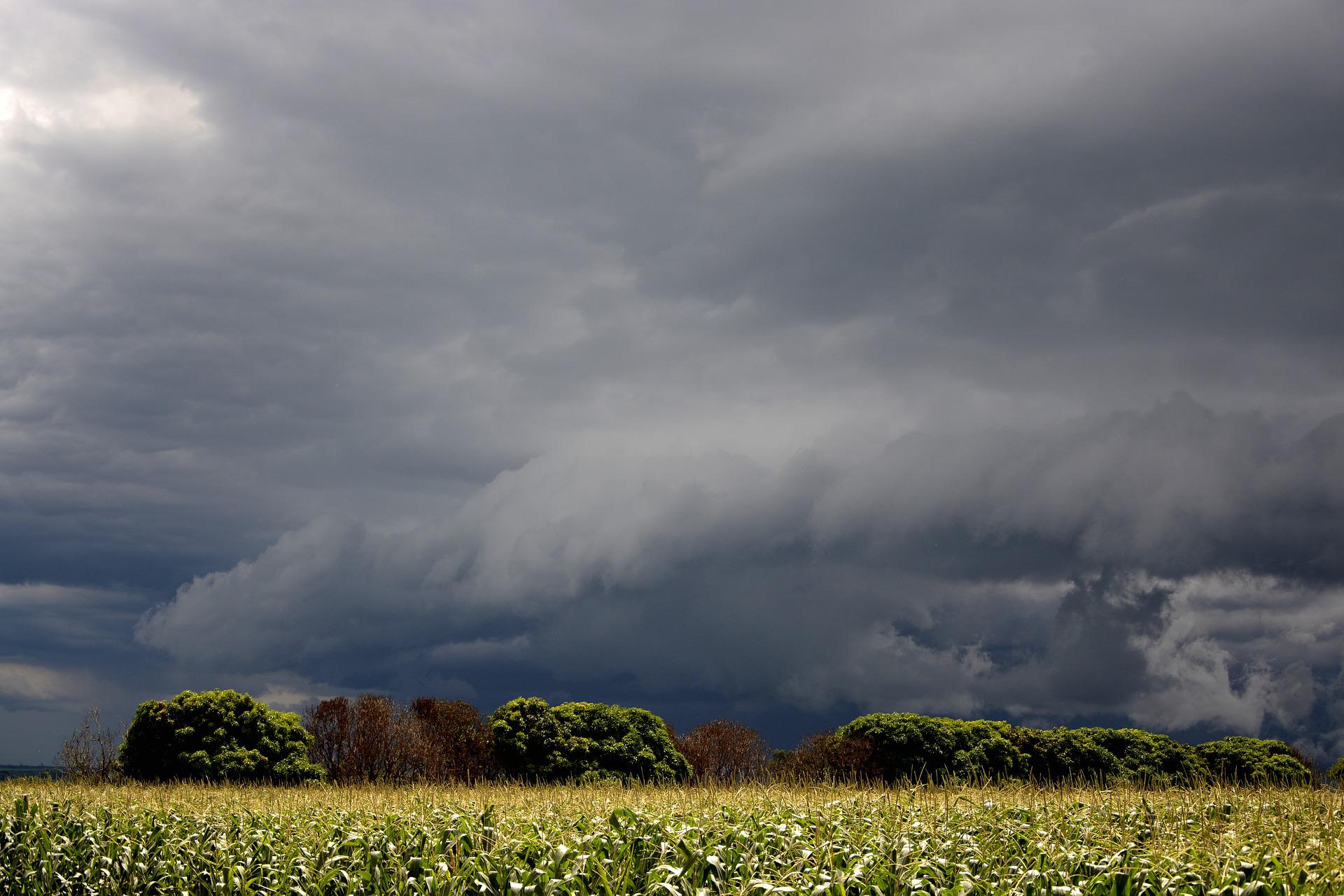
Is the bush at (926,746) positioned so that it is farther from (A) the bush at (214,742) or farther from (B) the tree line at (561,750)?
(A) the bush at (214,742)

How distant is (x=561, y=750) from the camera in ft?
103

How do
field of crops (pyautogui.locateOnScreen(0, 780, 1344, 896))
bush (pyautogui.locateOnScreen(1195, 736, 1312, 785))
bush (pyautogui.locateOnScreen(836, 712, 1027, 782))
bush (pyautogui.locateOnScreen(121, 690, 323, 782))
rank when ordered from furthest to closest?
bush (pyautogui.locateOnScreen(1195, 736, 1312, 785)) < bush (pyautogui.locateOnScreen(121, 690, 323, 782)) < bush (pyautogui.locateOnScreen(836, 712, 1027, 782)) < field of crops (pyautogui.locateOnScreen(0, 780, 1344, 896))

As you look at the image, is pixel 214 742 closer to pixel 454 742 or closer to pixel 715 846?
pixel 454 742

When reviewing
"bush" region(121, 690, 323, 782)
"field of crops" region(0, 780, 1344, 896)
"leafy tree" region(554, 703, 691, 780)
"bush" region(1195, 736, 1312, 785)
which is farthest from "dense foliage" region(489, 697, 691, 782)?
"bush" region(1195, 736, 1312, 785)

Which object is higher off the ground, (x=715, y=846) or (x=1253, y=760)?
(x=715, y=846)

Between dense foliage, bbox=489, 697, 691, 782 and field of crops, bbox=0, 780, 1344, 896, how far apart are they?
14.6 m

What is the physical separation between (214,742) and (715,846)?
2821cm

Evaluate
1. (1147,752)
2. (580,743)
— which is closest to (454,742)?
(580,743)

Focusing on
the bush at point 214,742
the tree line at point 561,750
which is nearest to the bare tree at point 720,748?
the tree line at point 561,750

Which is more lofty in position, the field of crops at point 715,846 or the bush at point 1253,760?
the field of crops at point 715,846

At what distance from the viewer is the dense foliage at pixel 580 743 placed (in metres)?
31.2

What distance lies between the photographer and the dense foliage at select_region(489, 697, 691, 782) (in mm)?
31172

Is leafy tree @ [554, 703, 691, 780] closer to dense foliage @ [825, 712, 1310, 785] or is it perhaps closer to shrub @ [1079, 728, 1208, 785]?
dense foliage @ [825, 712, 1310, 785]

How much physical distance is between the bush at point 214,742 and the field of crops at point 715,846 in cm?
1481
